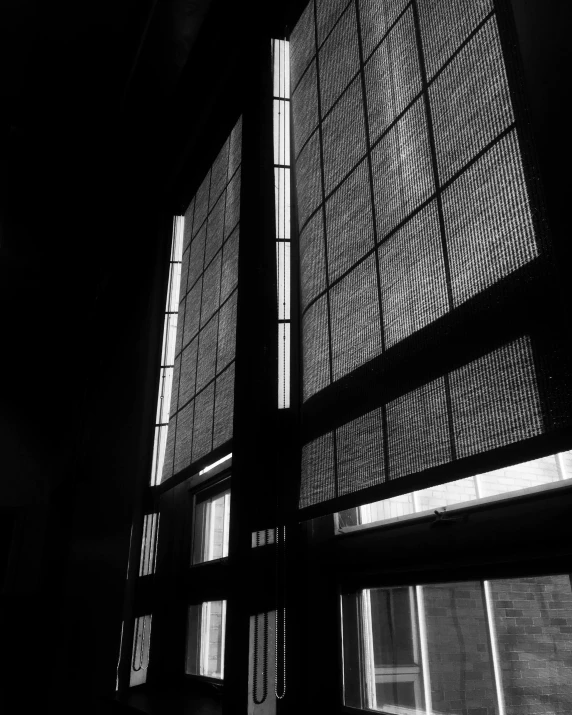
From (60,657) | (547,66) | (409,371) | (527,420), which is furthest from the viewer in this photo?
(60,657)

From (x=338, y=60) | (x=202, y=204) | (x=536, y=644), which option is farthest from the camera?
(x=202, y=204)

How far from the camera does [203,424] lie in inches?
97.5

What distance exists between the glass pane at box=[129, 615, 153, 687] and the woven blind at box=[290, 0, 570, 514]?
1623 millimetres

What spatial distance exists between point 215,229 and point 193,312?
16.5 inches

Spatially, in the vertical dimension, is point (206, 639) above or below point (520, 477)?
below

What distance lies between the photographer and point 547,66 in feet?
3.43

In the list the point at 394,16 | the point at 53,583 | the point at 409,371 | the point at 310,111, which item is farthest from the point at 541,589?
the point at 53,583

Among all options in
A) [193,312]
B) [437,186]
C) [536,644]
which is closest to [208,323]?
[193,312]

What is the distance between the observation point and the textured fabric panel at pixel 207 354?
2.55 m

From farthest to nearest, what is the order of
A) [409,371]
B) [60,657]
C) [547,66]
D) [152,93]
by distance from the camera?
[60,657]
[152,93]
[409,371]
[547,66]

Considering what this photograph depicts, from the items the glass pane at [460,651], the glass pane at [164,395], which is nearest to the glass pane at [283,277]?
the glass pane at [460,651]

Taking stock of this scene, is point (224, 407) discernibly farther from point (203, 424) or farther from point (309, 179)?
point (309, 179)

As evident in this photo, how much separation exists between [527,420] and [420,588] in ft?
1.67

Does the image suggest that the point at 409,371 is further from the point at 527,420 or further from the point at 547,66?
the point at 547,66
